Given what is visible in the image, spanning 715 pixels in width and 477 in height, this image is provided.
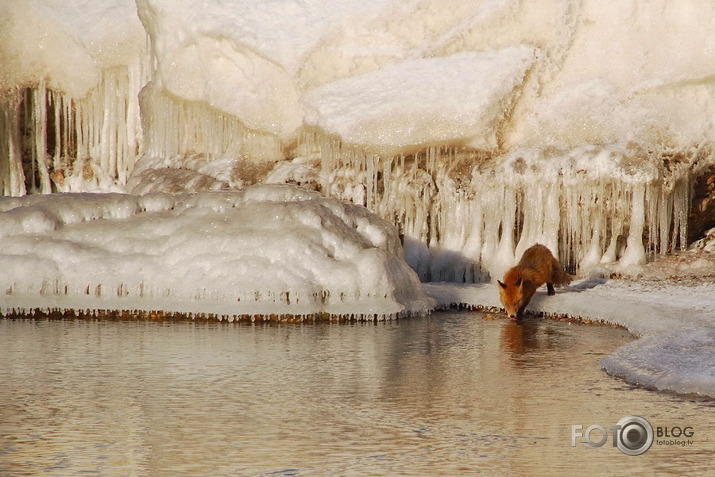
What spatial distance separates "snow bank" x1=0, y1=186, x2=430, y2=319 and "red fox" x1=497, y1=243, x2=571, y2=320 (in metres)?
1.13

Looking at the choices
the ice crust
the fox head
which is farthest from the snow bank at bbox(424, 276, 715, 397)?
the fox head

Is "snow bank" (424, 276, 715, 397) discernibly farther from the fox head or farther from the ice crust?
the fox head

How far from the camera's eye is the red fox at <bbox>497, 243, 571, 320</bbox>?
12.5 meters

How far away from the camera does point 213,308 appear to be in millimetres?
12281

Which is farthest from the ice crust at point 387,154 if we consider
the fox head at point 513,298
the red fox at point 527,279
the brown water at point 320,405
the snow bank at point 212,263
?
the brown water at point 320,405

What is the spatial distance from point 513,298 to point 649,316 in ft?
5.38

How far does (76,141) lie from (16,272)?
8299 millimetres

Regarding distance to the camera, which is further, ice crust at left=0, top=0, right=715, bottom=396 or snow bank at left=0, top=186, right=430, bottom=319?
ice crust at left=0, top=0, right=715, bottom=396

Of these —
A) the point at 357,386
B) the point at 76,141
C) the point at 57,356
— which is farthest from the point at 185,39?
the point at 357,386

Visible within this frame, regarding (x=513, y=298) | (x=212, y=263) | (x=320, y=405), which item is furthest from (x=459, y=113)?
(x=320, y=405)

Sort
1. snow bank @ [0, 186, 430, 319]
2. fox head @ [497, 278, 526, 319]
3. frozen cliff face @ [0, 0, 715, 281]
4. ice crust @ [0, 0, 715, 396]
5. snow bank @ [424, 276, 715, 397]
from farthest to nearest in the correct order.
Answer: frozen cliff face @ [0, 0, 715, 281] < ice crust @ [0, 0, 715, 396] < fox head @ [497, 278, 526, 319] < snow bank @ [0, 186, 430, 319] < snow bank @ [424, 276, 715, 397]

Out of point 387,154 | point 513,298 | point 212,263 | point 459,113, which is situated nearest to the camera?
point 513,298

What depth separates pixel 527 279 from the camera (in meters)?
12.8

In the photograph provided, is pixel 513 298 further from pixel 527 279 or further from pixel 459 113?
pixel 459 113
